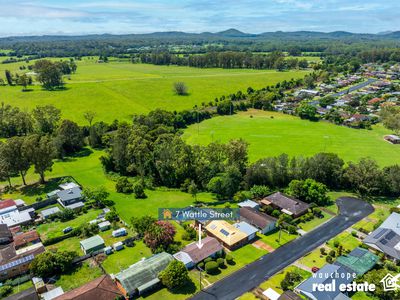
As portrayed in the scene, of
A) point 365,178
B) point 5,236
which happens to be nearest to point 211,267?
point 5,236

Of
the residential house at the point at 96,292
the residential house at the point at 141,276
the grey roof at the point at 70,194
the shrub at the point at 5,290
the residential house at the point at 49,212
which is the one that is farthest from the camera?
the grey roof at the point at 70,194

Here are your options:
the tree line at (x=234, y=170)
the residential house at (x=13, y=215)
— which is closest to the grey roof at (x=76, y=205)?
the residential house at (x=13, y=215)

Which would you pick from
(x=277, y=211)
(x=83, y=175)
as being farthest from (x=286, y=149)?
(x=83, y=175)

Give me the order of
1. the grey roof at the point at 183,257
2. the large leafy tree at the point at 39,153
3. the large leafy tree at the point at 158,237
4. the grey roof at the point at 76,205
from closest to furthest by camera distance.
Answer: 1. the grey roof at the point at 183,257
2. the large leafy tree at the point at 158,237
3. the grey roof at the point at 76,205
4. the large leafy tree at the point at 39,153

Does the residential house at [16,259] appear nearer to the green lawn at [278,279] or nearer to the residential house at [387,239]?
the green lawn at [278,279]

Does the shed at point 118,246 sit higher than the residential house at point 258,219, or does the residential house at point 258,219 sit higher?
the residential house at point 258,219

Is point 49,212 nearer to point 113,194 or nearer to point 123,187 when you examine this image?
point 113,194

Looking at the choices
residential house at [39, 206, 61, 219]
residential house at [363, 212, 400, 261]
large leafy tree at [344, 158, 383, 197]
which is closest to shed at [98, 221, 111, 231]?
residential house at [39, 206, 61, 219]
